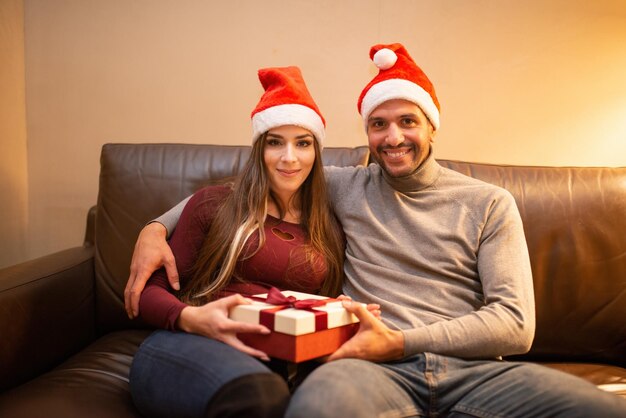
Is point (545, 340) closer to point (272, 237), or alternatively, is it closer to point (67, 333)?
point (272, 237)

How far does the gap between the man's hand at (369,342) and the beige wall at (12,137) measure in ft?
5.00

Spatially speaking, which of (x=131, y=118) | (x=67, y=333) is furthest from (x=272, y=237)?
(x=131, y=118)

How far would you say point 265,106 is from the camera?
1.39 m

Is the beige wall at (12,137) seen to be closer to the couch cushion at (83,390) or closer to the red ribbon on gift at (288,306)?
the couch cushion at (83,390)

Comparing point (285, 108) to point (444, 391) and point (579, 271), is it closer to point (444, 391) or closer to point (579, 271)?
point (444, 391)

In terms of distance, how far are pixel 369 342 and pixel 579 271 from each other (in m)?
0.84

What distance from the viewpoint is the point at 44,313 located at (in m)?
1.35

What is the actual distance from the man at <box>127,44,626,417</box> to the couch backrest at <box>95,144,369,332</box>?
0.34 m

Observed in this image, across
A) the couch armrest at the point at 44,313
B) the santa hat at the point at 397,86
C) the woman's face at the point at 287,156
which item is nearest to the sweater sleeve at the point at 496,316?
the santa hat at the point at 397,86

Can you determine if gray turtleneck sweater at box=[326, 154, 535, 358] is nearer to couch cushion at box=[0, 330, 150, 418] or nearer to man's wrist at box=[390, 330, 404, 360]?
man's wrist at box=[390, 330, 404, 360]

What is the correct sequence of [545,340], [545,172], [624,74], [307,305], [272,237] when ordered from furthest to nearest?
[624,74]
[545,172]
[545,340]
[272,237]
[307,305]

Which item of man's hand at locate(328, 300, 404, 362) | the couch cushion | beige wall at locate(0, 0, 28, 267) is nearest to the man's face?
man's hand at locate(328, 300, 404, 362)

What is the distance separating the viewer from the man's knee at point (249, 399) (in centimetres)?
88

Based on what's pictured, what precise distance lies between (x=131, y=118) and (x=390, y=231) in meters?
1.23
